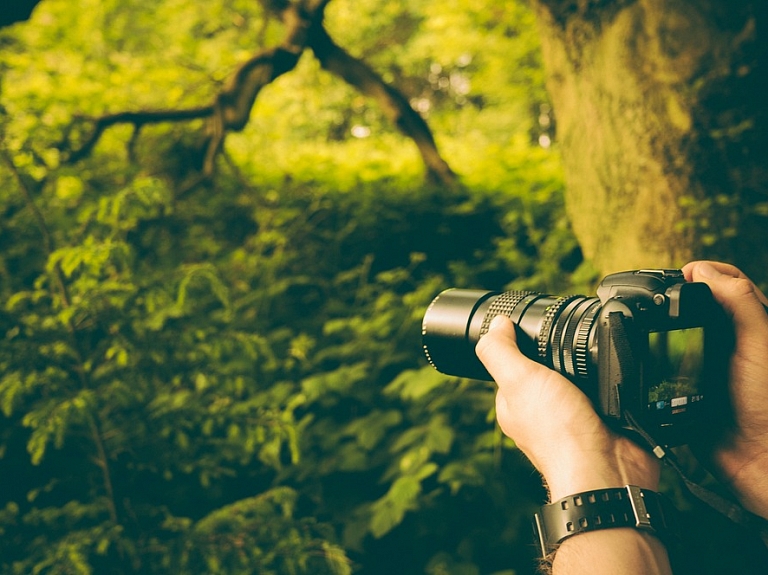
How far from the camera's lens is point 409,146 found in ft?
28.0

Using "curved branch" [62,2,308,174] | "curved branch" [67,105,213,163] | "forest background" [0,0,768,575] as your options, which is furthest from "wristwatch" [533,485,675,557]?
"curved branch" [62,2,308,174]

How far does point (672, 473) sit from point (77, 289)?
5.87ft

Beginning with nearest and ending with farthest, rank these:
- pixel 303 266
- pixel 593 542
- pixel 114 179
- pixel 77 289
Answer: pixel 593 542
pixel 77 289
pixel 114 179
pixel 303 266

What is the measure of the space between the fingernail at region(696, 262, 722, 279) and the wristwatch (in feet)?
1.39

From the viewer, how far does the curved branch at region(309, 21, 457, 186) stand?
4.90m

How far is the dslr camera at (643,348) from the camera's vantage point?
3.21 ft

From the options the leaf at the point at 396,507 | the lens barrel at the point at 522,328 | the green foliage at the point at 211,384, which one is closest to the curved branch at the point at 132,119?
the green foliage at the point at 211,384

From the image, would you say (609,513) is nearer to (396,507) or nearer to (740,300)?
(740,300)

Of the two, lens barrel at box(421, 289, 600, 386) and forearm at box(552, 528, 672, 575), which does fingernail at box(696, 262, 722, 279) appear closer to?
lens barrel at box(421, 289, 600, 386)

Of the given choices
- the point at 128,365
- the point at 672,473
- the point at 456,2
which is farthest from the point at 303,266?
the point at 456,2

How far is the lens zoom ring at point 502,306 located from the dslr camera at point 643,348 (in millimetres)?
51

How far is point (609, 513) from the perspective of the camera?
0.91 metres

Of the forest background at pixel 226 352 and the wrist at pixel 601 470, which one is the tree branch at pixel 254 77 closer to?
the forest background at pixel 226 352

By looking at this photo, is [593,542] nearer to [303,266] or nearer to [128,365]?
[128,365]
